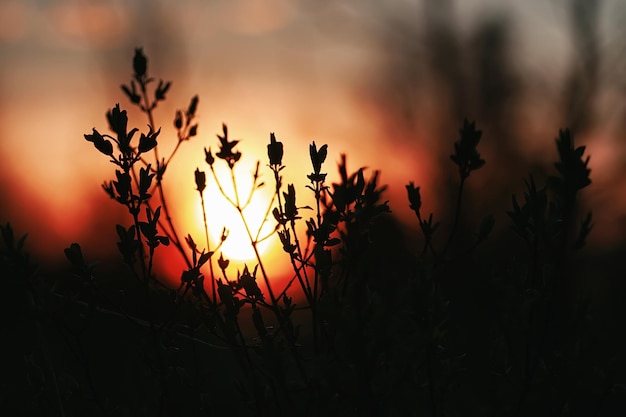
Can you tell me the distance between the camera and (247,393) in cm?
234

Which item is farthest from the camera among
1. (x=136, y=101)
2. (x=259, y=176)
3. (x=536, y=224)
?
(x=136, y=101)

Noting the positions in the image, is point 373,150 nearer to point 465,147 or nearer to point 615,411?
point 615,411

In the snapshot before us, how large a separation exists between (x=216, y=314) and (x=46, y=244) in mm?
29922

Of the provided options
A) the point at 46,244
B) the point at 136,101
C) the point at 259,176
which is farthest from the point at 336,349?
the point at 46,244

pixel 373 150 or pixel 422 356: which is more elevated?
pixel 373 150

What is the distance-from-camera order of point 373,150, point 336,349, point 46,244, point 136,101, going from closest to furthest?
point 336,349 < point 136,101 < point 373,150 < point 46,244

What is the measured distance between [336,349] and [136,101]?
184 centimetres

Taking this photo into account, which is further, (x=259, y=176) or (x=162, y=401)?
(x=259, y=176)

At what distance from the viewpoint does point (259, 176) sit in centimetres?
286

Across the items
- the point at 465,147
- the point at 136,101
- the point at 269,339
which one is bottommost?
the point at 269,339

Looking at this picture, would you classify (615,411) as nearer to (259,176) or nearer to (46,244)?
(259,176)

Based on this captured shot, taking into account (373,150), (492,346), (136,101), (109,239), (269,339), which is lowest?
(269,339)

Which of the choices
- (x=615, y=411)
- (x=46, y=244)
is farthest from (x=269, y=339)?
(x=46, y=244)

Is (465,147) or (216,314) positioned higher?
(465,147)
